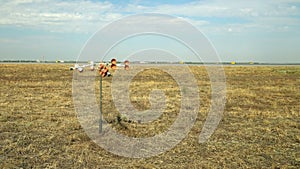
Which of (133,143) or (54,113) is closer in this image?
(133,143)

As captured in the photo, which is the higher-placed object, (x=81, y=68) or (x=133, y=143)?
(x=81, y=68)

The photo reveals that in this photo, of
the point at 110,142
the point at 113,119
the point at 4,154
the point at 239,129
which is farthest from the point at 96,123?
the point at 239,129

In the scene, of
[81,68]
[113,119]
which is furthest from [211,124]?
[81,68]

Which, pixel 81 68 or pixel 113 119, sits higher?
pixel 81 68

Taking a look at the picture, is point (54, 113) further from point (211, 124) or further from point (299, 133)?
point (299, 133)

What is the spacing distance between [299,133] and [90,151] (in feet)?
18.6

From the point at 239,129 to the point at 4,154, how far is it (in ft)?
20.1

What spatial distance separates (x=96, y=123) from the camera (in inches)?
376

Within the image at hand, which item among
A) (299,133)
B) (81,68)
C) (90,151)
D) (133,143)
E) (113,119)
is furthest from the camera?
(113,119)

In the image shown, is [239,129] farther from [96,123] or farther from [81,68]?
[81,68]

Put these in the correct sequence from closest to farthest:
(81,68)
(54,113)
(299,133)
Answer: (81,68) < (299,133) < (54,113)

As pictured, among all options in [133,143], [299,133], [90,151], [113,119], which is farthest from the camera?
[113,119]

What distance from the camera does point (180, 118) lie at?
34.8 feet

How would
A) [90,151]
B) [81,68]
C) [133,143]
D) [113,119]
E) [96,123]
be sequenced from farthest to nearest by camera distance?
→ [113,119]
[96,123]
[133,143]
[90,151]
[81,68]
